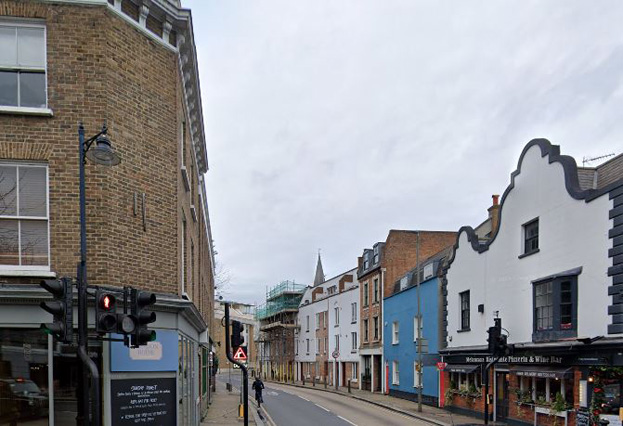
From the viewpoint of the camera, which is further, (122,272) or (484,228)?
(484,228)

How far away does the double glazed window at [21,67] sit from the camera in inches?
394

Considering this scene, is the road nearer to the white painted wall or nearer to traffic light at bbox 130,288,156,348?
the white painted wall

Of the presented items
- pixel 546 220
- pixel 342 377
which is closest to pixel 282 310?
pixel 342 377

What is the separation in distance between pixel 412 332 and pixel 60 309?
1110 inches

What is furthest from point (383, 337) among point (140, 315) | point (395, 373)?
point (140, 315)

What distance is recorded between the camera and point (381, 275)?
40.5 meters

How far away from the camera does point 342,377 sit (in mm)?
49938

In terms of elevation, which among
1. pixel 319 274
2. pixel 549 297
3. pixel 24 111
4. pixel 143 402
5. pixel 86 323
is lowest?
pixel 319 274

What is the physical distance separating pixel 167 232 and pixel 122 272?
5.35 feet

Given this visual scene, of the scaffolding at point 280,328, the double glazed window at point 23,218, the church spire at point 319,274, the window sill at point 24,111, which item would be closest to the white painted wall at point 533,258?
the double glazed window at point 23,218

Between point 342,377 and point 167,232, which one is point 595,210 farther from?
point 342,377

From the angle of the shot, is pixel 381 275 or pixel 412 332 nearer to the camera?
pixel 412 332

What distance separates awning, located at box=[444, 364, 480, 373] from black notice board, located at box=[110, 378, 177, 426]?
53.3 ft

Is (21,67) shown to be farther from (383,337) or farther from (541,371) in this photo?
(383,337)
